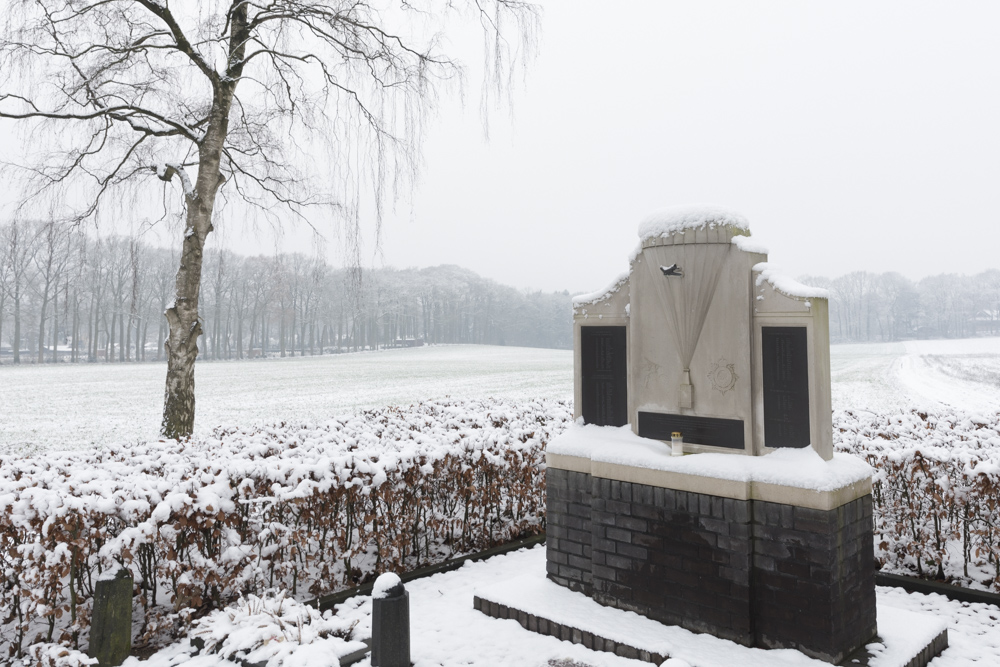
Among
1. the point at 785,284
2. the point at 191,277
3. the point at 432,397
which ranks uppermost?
the point at 191,277

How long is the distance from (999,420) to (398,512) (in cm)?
709

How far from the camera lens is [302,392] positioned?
1021 inches

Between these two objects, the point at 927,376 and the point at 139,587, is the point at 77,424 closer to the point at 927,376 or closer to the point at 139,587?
the point at 139,587

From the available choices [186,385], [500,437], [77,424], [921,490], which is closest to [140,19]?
[186,385]

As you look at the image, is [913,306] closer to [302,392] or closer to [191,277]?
[302,392]

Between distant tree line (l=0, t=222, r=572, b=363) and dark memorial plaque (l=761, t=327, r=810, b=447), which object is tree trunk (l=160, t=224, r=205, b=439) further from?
dark memorial plaque (l=761, t=327, r=810, b=447)

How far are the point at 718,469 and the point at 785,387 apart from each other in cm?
74

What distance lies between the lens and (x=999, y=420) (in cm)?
704

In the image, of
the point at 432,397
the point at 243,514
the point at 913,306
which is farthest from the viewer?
the point at 913,306

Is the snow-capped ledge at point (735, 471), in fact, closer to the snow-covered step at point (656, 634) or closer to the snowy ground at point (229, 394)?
the snow-covered step at point (656, 634)

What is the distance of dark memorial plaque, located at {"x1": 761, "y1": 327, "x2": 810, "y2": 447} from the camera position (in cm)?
408

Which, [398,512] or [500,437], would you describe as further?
[500,437]

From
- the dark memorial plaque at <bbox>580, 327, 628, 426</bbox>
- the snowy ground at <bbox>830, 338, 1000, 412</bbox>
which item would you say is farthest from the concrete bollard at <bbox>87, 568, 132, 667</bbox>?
the snowy ground at <bbox>830, 338, 1000, 412</bbox>

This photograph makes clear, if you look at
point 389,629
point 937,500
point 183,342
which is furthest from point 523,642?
point 183,342
